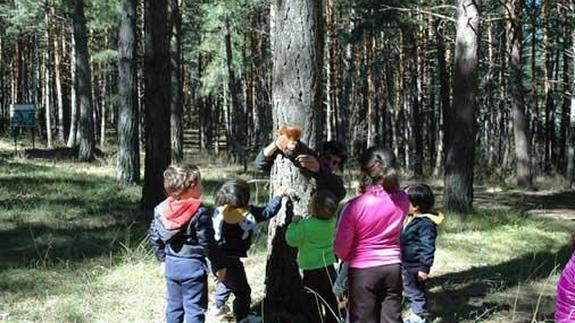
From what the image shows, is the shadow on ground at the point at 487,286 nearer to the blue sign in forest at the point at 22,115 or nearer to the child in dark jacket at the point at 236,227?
the child in dark jacket at the point at 236,227

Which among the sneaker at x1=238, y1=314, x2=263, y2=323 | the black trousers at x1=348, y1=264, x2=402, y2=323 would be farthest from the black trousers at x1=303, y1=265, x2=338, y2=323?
the black trousers at x1=348, y1=264, x2=402, y2=323

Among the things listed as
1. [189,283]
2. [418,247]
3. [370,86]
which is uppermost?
[370,86]

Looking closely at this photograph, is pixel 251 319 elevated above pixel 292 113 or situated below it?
below

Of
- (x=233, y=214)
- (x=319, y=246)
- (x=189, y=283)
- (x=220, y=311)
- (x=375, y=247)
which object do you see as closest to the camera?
(x=375, y=247)

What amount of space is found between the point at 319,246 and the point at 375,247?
0.84 m

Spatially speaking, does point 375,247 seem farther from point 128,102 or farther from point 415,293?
point 128,102

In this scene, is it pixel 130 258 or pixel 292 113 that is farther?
pixel 130 258

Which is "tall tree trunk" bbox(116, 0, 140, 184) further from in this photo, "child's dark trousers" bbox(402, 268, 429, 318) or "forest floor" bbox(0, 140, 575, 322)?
"child's dark trousers" bbox(402, 268, 429, 318)

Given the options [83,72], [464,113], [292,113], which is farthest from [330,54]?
[292,113]

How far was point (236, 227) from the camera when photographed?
17.7 ft

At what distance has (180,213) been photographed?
4.69 metres

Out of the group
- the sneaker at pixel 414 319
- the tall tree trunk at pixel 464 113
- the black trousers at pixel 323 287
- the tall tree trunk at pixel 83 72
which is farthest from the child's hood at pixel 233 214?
the tall tree trunk at pixel 83 72

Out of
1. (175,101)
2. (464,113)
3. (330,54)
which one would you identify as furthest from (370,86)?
(464,113)

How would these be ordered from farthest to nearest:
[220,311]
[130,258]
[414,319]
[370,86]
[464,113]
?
[370,86]
[464,113]
[130,258]
[220,311]
[414,319]
